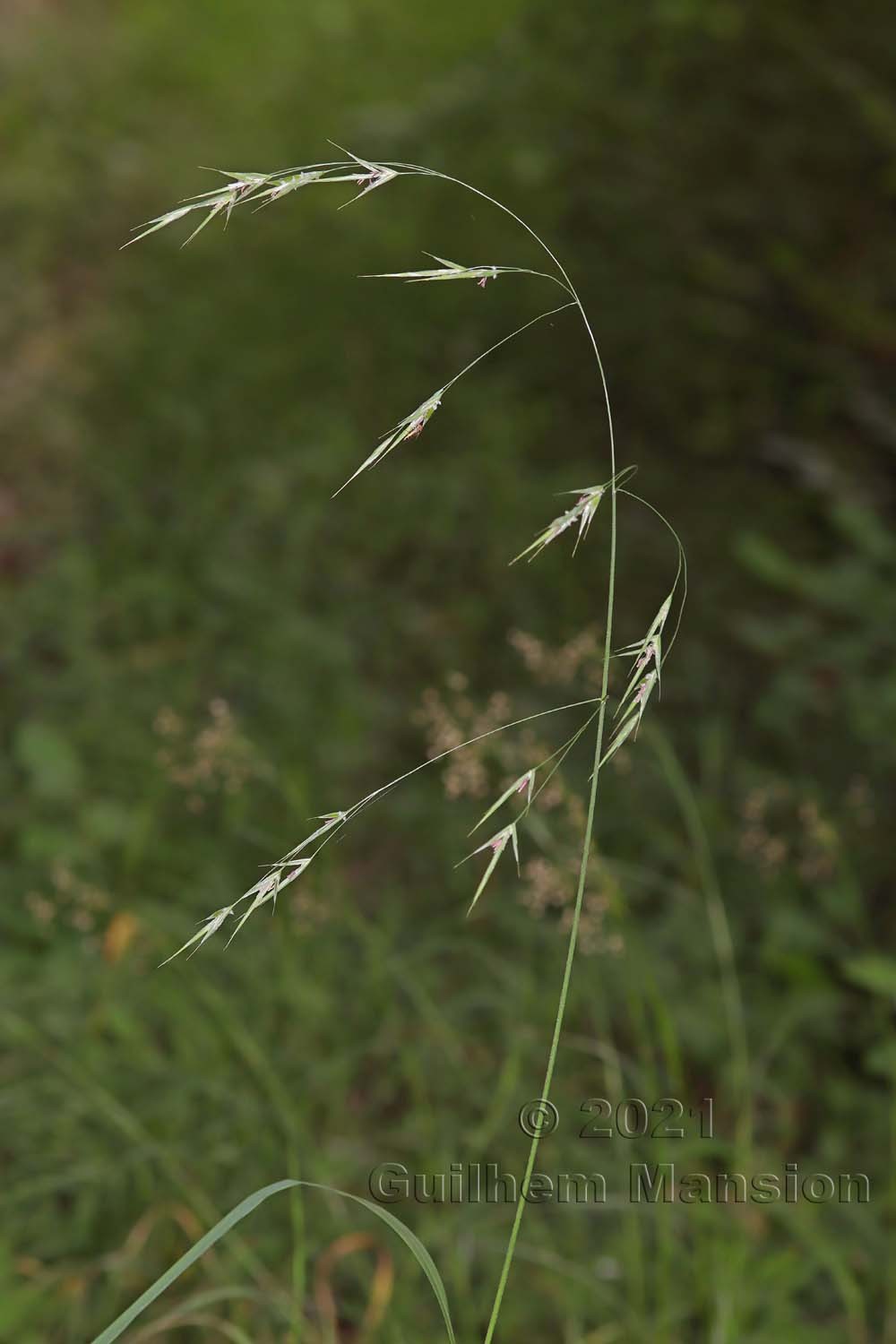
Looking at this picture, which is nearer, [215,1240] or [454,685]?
[215,1240]

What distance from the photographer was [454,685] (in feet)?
6.38

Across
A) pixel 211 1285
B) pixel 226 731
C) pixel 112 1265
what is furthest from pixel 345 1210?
pixel 226 731

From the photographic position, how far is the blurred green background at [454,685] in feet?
6.22

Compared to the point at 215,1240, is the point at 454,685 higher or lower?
lower

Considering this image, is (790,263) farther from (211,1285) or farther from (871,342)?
(211,1285)

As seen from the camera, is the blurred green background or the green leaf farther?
the blurred green background

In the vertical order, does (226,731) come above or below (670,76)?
below

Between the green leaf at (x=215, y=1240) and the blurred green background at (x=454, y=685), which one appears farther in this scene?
the blurred green background at (x=454, y=685)

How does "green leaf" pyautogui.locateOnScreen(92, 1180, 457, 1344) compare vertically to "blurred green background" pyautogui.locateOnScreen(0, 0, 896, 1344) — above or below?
above

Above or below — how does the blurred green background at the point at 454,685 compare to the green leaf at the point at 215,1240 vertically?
below

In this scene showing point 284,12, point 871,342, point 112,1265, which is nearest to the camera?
point 112,1265

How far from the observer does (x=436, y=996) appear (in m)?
2.41

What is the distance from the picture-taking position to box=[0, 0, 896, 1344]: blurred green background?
6.22ft

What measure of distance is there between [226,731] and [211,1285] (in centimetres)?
74
